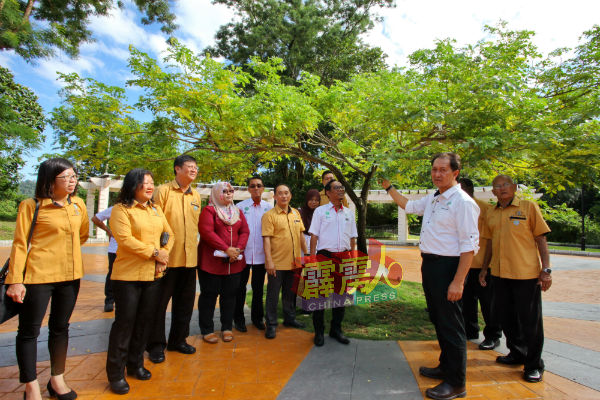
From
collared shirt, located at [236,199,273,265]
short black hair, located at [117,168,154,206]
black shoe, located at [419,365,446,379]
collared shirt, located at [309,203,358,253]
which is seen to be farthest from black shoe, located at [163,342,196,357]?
black shoe, located at [419,365,446,379]

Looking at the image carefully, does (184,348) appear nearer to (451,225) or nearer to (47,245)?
(47,245)

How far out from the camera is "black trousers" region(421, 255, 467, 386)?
2641 millimetres

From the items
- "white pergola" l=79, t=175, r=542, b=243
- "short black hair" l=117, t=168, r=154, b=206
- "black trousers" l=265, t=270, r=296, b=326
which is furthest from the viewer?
"white pergola" l=79, t=175, r=542, b=243

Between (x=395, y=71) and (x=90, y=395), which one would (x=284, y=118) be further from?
(x=90, y=395)

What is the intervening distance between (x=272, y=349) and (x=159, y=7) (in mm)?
11190

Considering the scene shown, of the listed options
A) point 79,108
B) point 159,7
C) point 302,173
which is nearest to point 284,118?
point 79,108

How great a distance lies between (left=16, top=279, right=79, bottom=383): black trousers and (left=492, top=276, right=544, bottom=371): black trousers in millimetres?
3986

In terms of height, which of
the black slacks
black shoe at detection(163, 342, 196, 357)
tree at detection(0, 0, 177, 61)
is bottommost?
black shoe at detection(163, 342, 196, 357)

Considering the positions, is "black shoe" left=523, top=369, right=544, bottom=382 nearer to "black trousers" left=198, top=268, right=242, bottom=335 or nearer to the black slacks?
the black slacks

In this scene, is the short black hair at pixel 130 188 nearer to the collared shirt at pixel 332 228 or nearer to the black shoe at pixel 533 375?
the collared shirt at pixel 332 228

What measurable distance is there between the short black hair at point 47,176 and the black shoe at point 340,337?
10.3 feet

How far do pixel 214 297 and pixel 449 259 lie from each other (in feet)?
8.51

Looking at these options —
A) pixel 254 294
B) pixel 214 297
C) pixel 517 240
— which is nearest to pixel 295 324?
pixel 254 294

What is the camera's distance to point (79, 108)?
4438 millimetres
